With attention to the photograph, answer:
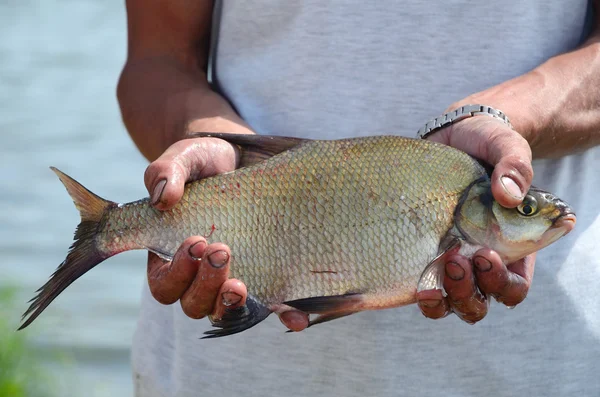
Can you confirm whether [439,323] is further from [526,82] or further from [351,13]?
[351,13]

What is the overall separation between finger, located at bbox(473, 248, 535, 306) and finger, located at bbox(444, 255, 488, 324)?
0.02 m

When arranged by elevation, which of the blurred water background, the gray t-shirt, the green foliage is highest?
the gray t-shirt

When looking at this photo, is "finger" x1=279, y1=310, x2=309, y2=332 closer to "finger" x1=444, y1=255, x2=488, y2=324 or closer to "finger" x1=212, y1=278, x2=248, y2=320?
"finger" x1=212, y1=278, x2=248, y2=320

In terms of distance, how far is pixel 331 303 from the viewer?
1832 millimetres

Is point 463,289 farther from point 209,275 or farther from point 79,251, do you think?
point 79,251

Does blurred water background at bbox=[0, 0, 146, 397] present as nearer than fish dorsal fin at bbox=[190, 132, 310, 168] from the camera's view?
No

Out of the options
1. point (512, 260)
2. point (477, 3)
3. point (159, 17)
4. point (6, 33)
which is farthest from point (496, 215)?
point (6, 33)

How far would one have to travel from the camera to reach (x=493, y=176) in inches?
70.4

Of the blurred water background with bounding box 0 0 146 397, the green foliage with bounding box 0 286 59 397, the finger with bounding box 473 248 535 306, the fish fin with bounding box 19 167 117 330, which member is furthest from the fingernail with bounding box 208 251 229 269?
the blurred water background with bounding box 0 0 146 397

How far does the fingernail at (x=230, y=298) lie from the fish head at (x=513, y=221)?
1.59ft

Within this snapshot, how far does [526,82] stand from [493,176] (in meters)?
0.39

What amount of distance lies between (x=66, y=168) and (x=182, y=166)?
207 inches

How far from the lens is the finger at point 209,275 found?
71.2 inches

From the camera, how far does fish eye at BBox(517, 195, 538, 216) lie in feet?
6.12
